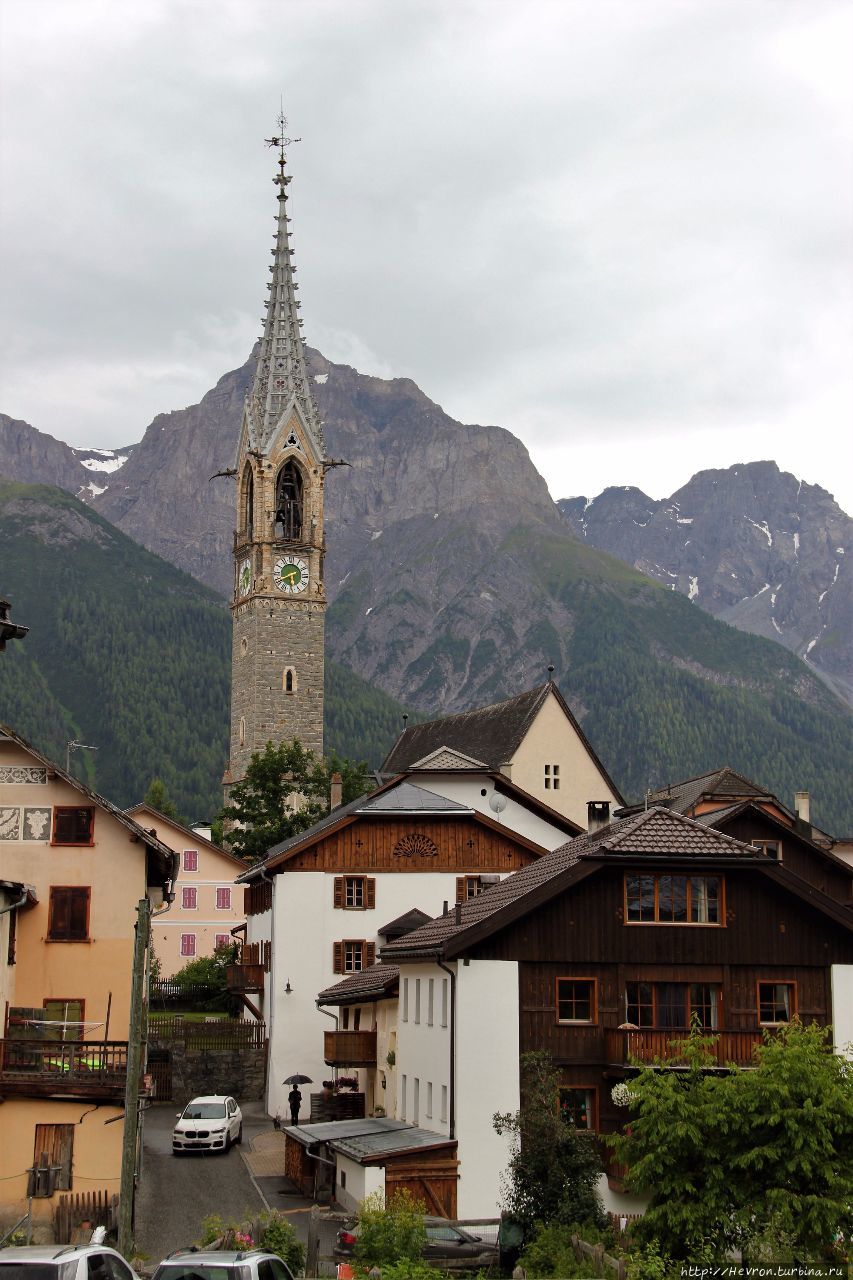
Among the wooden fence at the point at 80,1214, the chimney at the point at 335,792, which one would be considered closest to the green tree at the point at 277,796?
the chimney at the point at 335,792

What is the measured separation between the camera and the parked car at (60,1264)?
1936cm

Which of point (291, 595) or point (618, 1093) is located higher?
point (291, 595)

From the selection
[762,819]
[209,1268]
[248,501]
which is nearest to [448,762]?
[762,819]

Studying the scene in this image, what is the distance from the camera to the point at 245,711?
122 metres

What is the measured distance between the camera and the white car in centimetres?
4666

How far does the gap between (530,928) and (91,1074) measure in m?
9.50

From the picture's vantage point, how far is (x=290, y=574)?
4929 inches

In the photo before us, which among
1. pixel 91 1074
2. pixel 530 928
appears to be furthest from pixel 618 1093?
pixel 91 1074

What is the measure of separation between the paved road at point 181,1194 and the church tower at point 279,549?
70.1m

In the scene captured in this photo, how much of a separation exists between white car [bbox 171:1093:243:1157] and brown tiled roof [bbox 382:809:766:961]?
26.8 ft

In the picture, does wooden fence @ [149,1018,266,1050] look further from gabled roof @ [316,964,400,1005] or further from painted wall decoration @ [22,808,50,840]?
painted wall decoration @ [22,808,50,840]

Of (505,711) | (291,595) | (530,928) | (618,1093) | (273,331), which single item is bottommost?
(618,1093)

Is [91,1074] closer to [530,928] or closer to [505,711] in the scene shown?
[530,928]

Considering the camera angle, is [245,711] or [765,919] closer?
[765,919]
